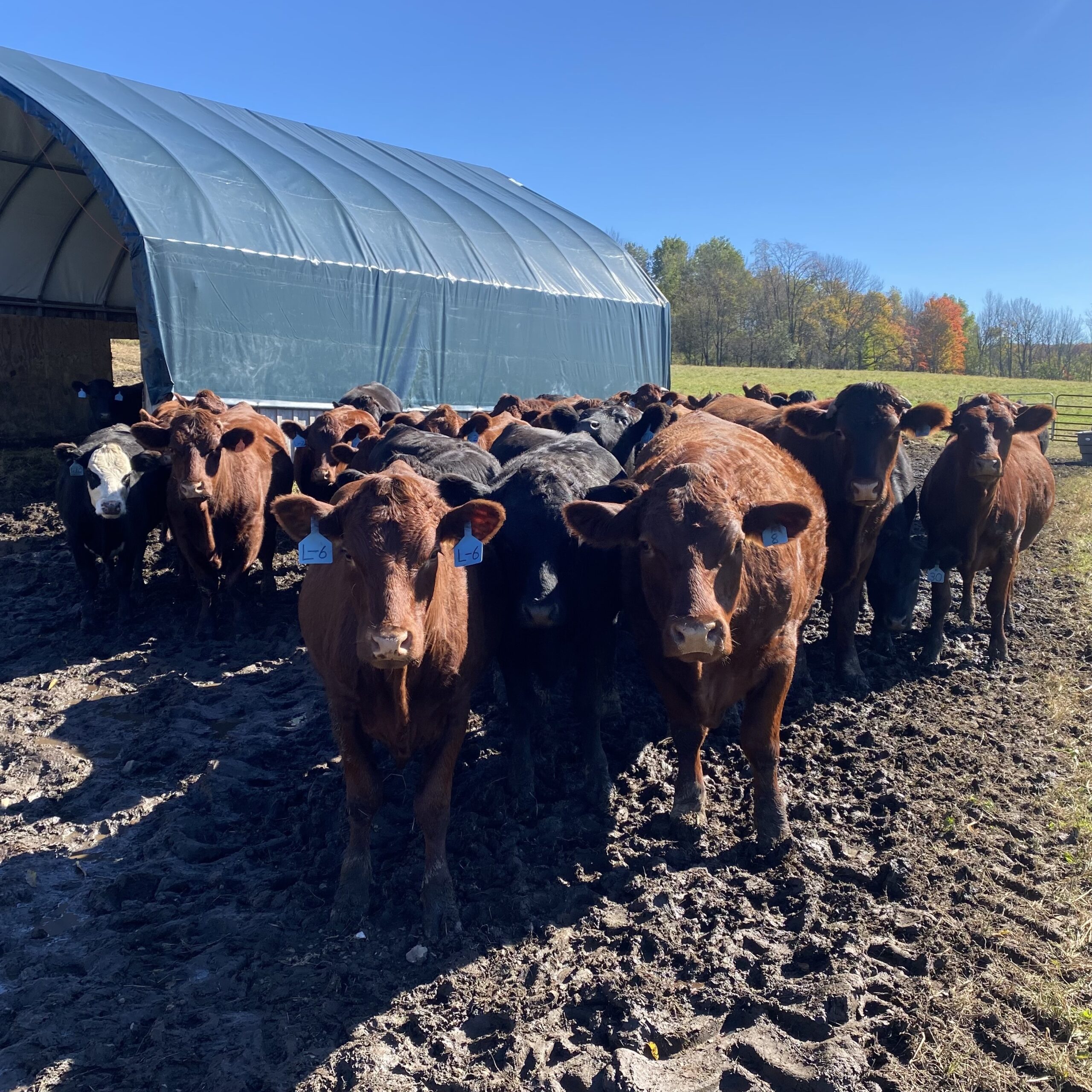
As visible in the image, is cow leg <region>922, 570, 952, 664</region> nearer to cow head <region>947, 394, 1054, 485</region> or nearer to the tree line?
cow head <region>947, 394, 1054, 485</region>

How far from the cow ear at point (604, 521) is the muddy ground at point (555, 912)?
4.77 ft

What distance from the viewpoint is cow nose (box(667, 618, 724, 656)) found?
3574 millimetres

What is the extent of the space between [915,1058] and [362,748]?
97.1 inches

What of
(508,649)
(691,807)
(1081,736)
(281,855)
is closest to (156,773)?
(281,855)

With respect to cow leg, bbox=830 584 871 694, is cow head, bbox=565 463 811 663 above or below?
above

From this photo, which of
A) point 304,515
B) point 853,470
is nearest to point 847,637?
point 853,470

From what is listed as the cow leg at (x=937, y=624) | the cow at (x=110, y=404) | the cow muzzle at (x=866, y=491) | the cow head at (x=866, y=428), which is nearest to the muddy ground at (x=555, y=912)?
the cow leg at (x=937, y=624)

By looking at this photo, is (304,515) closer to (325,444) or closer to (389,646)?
(389,646)

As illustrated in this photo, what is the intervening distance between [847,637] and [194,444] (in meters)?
5.60

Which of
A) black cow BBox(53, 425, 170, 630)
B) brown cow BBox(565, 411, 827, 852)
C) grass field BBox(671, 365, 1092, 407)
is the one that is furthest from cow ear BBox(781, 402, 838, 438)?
grass field BBox(671, 365, 1092, 407)

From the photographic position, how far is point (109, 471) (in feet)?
27.4

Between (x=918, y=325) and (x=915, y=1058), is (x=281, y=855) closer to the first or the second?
(x=915, y=1058)

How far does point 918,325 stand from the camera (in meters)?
74.6

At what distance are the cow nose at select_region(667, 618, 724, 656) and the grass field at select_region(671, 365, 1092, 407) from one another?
109ft
